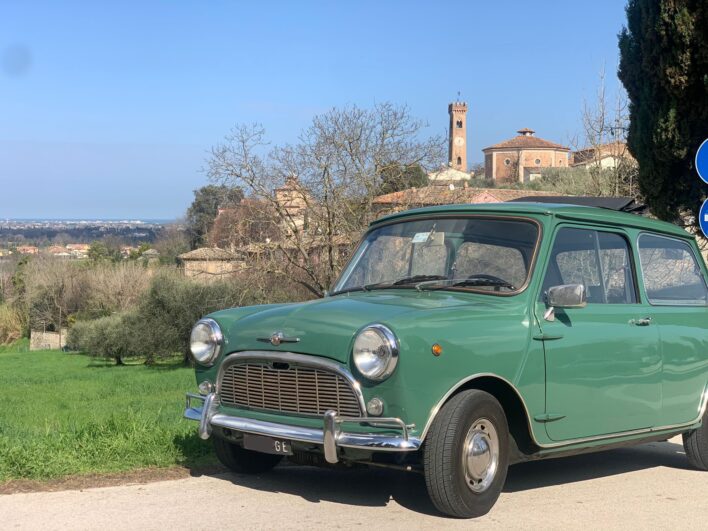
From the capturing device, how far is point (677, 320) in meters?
6.96

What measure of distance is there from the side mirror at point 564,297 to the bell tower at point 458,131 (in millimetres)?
168005

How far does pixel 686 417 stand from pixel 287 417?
3248mm

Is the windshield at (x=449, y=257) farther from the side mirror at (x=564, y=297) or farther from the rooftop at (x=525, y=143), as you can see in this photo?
the rooftop at (x=525, y=143)

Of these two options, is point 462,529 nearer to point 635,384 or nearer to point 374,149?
point 635,384

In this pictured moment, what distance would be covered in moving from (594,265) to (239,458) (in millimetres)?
2839

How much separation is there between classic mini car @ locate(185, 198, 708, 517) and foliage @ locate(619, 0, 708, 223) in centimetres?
701

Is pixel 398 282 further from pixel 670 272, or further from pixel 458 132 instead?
pixel 458 132

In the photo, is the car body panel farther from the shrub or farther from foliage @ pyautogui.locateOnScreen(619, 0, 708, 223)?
the shrub

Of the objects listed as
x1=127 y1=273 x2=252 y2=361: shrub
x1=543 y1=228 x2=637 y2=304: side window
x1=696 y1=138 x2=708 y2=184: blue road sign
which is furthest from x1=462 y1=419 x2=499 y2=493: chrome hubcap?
x1=127 y1=273 x2=252 y2=361: shrub

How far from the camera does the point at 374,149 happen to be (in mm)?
25656

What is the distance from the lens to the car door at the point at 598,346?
5.89 metres

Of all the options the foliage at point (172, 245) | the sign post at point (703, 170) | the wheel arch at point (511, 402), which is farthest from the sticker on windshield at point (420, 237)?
the foliage at point (172, 245)

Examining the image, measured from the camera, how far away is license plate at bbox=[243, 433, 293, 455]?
5.43 metres

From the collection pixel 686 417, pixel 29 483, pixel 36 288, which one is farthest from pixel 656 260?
pixel 36 288
